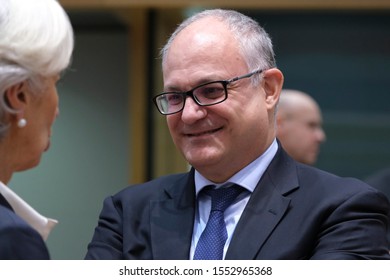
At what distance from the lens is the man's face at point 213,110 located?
2535 millimetres

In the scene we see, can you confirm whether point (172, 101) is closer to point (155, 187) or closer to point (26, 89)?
point (155, 187)

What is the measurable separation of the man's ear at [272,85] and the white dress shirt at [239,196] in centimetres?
15

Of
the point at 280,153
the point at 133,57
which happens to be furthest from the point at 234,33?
the point at 133,57

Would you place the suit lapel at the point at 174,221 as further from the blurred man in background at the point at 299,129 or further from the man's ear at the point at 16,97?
the blurred man in background at the point at 299,129

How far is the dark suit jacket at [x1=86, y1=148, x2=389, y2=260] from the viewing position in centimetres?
235

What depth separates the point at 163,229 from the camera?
2543 millimetres

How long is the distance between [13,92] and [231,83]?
73 cm

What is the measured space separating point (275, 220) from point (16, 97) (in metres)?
0.84

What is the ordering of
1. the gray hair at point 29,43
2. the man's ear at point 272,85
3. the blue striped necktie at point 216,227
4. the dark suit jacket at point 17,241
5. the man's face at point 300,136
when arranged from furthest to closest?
the man's face at point 300,136, the man's ear at point 272,85, the blue striped necktie at point 216,227, the gray hair at point 29,43, the dark suit jacket at point 17,241

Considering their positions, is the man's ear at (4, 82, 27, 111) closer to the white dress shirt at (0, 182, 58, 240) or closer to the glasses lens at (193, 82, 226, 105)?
the white dress shirt at (0, 182, 58, 240)

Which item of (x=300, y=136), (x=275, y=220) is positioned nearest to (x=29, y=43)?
(x=275, y=220)

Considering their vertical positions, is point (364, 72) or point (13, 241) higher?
point (13, 241)

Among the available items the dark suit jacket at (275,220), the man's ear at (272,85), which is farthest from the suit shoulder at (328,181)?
the man's ear at (272,85)
